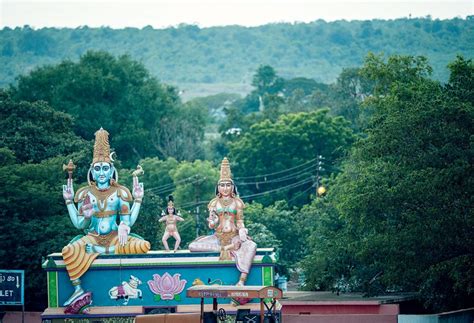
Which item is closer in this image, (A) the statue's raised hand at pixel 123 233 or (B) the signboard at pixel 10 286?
(B) the signboard at pixel 10 286

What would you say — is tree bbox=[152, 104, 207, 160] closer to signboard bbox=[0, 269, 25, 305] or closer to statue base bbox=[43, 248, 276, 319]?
statue base bbox=[43, 248, 276, 319]

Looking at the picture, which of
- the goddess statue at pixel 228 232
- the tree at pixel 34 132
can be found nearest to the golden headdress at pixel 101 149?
the goddess statue at pixel 228 232

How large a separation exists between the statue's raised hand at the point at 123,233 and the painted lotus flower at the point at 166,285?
1.39 m

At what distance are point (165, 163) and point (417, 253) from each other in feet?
144

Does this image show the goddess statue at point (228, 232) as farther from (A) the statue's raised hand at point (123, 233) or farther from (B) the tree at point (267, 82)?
(B) the tree at point (267, 82)

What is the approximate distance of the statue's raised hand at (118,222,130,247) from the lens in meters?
42.5

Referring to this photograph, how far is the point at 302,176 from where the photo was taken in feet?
294

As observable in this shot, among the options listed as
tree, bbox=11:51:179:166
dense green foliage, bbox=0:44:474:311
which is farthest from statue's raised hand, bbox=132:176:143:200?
tree, bbox=11:51:179:166

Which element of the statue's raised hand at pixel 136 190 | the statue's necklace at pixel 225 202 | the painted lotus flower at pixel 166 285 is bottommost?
the painted lotus flower at pixel 166 285

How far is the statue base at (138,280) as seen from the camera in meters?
42.2

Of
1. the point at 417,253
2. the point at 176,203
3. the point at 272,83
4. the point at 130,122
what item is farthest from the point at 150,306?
the point at 272,83

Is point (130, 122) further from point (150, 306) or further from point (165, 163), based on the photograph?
point (150, 306)

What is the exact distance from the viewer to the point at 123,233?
140 feet

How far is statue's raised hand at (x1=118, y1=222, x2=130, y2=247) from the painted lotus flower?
1.39 meters
